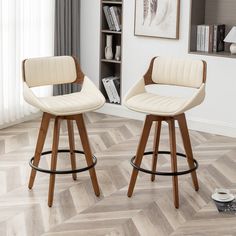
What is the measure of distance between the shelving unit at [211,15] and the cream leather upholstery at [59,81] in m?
1.71

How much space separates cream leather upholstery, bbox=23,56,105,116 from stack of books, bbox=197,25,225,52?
68.8 inches

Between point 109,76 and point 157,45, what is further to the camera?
point 109,76

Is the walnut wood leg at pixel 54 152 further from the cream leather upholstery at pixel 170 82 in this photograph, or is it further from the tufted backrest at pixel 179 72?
the tufted backrest at pixel 179 72

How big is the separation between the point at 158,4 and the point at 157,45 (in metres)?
0.40

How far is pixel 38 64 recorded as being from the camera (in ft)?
12.6

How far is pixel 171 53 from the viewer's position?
18.1ft

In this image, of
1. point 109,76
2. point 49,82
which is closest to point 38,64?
point 49,82

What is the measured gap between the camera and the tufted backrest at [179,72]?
384cm

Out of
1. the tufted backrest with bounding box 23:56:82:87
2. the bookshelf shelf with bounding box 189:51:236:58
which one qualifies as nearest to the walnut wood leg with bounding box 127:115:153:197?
the tufted backrest with bounding box 23:56:82:87

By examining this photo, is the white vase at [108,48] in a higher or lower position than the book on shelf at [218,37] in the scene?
lower

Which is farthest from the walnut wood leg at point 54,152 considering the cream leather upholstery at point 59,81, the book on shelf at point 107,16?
the book on shelf at point 107,16

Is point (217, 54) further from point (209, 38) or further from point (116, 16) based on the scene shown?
point (116, 16)

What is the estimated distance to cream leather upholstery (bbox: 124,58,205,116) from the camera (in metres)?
3.62

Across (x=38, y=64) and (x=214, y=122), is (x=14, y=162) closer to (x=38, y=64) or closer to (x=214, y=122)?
(x=38, y=64)
